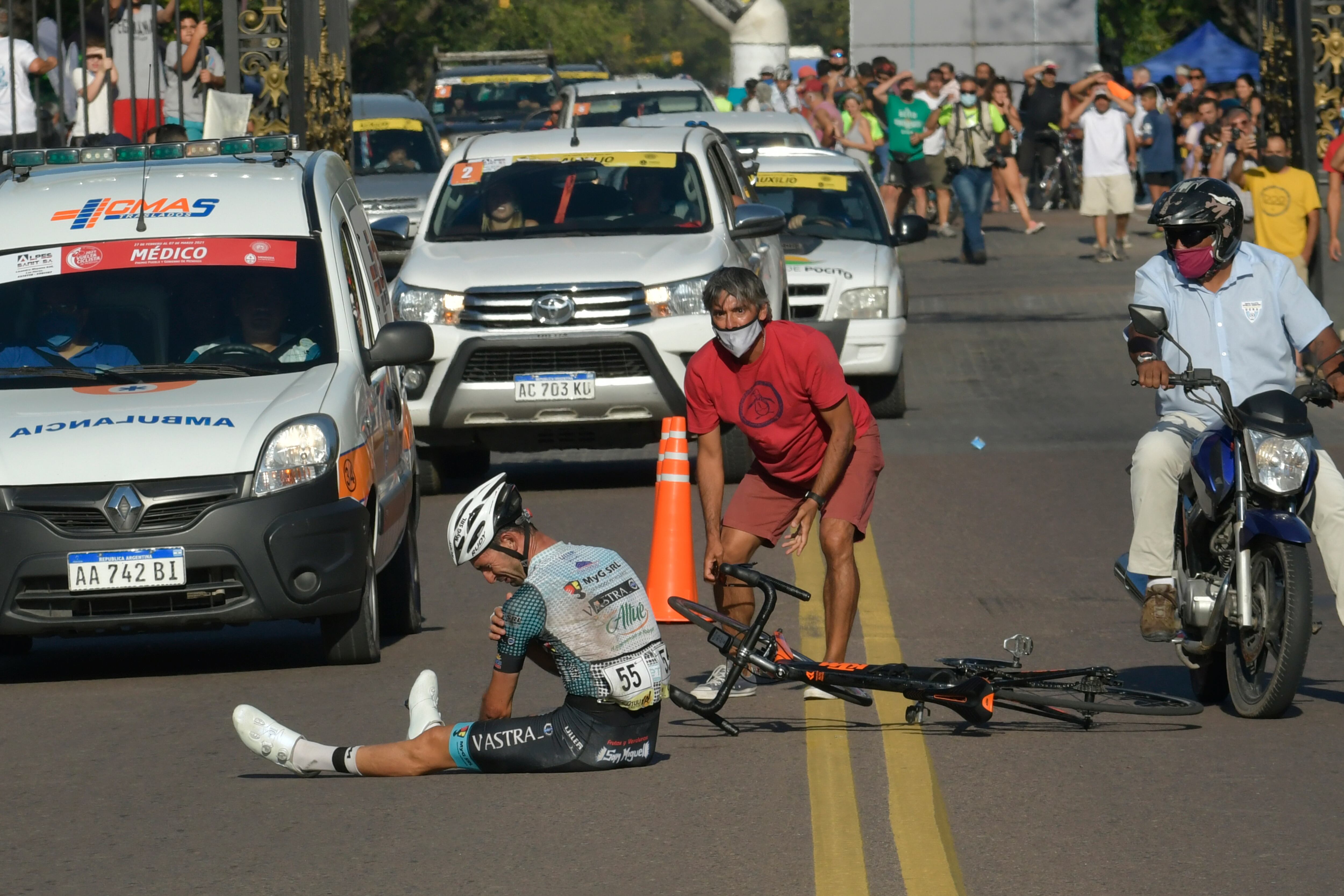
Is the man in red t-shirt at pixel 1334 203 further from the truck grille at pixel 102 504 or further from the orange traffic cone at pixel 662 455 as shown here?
the truck grille at pixel 102 504

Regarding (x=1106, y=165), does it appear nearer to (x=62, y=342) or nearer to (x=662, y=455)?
(x=662, y=455)

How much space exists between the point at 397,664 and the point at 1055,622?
285 centimetres

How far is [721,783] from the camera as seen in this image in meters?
6.86

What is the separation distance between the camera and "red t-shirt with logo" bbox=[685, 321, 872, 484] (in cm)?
828

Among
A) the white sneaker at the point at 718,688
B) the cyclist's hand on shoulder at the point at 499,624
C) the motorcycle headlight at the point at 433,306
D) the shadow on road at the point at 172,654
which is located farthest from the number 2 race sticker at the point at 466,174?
the cyclist's hand on shoulder at the point at 499,624

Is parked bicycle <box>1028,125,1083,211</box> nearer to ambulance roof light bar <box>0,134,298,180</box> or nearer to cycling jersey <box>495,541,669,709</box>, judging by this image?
ambulance roof light bar <box>0,134,298,180</box>

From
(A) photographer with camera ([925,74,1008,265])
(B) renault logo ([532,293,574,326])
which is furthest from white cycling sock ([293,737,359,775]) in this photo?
(A) photographer with camera ([925,74,1008,265])

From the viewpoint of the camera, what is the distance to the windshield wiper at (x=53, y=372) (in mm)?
9312

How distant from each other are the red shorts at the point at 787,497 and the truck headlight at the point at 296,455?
1600mm

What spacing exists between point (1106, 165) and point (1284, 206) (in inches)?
351

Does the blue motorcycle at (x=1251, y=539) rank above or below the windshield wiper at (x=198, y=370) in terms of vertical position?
below

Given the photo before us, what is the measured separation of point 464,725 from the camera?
6812 millimetres

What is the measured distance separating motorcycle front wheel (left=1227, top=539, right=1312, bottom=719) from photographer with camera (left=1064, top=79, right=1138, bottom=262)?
19.2 metres

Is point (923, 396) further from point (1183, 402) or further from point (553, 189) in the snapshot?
point (1183, 402)
